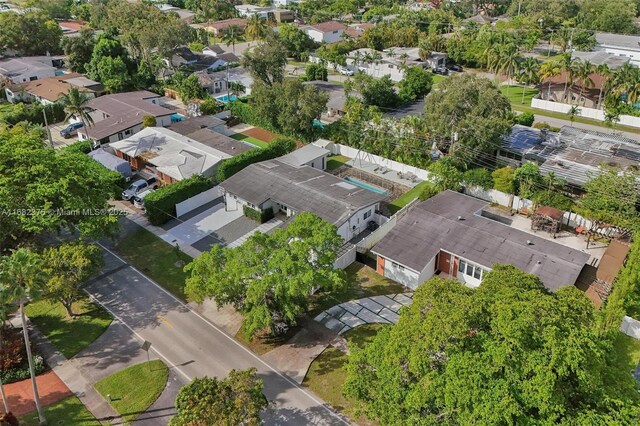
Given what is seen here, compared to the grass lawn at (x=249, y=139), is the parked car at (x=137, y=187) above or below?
below

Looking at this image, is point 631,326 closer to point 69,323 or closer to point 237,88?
point 69,323

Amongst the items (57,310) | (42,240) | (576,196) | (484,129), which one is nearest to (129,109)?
(42,240)

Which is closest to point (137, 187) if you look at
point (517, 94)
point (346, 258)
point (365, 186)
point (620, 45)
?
point (365, 186)

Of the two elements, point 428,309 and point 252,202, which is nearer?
point 428,309

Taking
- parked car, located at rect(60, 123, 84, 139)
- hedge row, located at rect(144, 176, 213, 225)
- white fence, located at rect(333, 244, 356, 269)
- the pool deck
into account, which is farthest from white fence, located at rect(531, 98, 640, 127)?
parked car, located at rect(60, 123, 84, 139)

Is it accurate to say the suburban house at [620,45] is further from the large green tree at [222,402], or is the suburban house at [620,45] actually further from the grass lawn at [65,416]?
the grass lawn at [65,416]

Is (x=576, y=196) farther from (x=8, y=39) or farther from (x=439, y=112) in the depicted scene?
(x=8, y=39)

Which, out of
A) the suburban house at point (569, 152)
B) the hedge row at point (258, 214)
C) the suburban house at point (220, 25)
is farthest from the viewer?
the suburban house at point (220, 25)

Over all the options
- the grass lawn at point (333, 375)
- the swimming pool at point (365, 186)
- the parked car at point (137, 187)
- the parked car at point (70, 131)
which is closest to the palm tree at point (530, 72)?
the swimming pool at point (365, 186)
